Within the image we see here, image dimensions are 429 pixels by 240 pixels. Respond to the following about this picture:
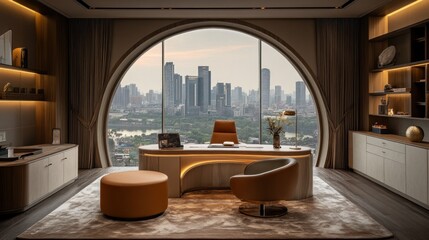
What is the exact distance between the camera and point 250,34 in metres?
7.32

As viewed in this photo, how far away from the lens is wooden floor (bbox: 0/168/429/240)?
3.65 metres

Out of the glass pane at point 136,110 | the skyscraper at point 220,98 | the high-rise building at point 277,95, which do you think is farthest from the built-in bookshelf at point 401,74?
the glass pane at point 136,110

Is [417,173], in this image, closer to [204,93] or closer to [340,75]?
[340,75]

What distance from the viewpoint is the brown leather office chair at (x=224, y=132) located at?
5.73m

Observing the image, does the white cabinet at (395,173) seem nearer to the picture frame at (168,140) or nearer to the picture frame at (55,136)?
the picture frame at (168,140)

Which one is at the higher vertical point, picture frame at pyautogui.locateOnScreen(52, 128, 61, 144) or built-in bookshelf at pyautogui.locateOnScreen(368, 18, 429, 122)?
built-in bookshelf at pyautogui.locateOnScreen(368, 18, 429, 122)

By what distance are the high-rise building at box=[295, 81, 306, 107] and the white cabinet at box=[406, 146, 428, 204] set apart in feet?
9.61

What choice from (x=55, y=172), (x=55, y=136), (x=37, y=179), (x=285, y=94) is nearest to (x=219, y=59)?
(x=285, y=94)

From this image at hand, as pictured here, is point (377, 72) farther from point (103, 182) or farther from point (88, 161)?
point (88, 161)

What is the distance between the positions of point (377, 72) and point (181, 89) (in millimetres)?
3762

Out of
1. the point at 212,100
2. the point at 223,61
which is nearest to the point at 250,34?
the point at 223,61

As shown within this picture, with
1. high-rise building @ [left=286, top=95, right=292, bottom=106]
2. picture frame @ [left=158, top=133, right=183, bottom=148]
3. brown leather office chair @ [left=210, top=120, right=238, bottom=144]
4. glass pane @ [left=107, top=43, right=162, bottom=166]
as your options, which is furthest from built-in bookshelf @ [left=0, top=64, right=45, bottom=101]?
high-rise building @ [left=286, top=95, right=292, bottom=106]

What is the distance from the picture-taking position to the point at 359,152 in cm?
646

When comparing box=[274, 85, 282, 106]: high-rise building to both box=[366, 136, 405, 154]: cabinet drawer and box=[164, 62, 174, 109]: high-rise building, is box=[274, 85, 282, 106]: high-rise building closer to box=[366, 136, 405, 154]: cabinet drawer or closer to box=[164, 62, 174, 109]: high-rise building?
box=[366, 136, 405, 154]: cabinet drawer
